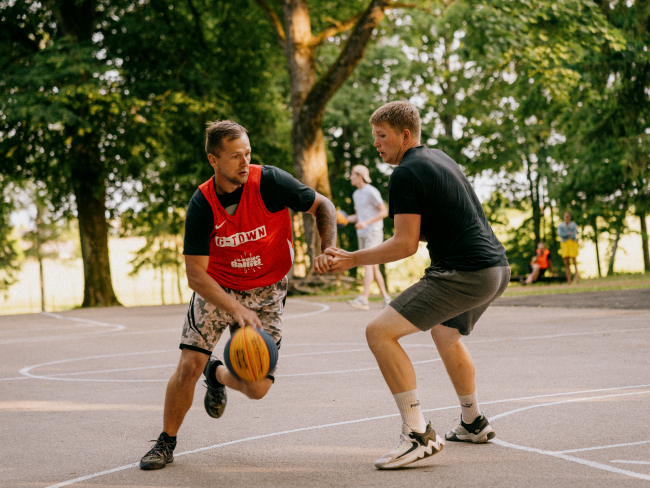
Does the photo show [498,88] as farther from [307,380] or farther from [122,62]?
[307,380]

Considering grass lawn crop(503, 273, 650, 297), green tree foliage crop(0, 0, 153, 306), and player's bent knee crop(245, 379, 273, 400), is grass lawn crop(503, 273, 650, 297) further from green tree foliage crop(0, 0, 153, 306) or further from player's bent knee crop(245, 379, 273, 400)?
player's bent knee crop(245, 379, 273, 400)

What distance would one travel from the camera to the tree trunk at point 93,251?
21969mm

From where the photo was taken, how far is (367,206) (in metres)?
13.3

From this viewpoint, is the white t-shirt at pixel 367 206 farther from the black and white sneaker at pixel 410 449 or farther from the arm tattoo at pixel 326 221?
the black and white sneaker at pixel 410 449

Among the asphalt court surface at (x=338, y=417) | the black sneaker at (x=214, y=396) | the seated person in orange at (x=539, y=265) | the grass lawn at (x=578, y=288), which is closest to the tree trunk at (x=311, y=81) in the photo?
the grass lawn at (x=578, y=288)

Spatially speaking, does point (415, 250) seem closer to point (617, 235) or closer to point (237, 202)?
point (237, 202)

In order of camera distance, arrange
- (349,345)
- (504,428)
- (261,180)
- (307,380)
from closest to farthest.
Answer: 1. (261,180)
2. (504,428)
3. (307,380)
4. (349,345)

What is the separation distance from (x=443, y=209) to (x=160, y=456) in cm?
210

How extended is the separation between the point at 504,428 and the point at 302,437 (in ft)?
4.23

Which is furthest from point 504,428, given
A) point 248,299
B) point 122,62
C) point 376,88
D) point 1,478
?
point 376,88

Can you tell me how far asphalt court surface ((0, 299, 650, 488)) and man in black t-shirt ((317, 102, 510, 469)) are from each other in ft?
1.30

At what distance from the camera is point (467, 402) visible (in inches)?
184

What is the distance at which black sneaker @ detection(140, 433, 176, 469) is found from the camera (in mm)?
4348

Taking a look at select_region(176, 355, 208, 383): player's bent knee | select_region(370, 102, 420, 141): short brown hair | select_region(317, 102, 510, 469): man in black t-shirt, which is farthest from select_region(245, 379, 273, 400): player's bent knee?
select_region(370, 102, 420, 141): short brown hair
